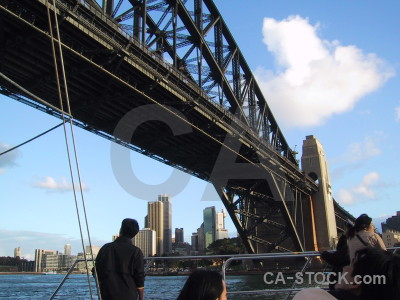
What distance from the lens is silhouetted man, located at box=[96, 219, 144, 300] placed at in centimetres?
303

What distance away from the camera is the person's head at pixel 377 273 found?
1.50 m

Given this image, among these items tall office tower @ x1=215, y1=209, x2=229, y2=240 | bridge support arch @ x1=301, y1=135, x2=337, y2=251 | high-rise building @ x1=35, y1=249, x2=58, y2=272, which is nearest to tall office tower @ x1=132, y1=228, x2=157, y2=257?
tall office tower @ x1=215, y1=209, x2=229, y2=240

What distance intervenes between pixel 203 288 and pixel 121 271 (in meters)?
1.44

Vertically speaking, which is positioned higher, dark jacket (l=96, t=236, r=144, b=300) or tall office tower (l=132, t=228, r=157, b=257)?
tall office tower (l=132, t=228, r=157, b=257)

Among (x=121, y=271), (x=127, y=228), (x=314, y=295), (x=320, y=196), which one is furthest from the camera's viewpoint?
(x=320, y=196)

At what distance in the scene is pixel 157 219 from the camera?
79562 millimetres

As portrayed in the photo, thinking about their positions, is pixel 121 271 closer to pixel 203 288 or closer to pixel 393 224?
pixel 203 288

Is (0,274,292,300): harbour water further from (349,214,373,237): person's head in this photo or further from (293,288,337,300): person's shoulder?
(293,288,337,300): person's shoulder

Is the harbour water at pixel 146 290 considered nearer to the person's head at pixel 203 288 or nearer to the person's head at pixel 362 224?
the person's head at pixel 362 224

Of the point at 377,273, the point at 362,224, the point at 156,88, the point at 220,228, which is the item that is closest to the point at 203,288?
the point at 377,273

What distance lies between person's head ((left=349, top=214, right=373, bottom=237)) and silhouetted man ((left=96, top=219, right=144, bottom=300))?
1611 millimetres

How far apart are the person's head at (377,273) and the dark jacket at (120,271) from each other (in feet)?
6.01

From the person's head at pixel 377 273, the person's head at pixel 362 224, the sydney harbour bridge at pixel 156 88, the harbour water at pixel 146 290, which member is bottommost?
the harbour water at pixel 146 290

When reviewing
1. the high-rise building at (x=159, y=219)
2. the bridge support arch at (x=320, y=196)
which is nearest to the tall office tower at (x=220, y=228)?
the high-rise building at (x=159, y=219)
